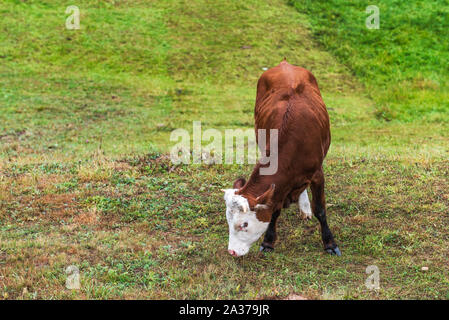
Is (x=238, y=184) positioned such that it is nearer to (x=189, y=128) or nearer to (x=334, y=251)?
(x=334, y=251)

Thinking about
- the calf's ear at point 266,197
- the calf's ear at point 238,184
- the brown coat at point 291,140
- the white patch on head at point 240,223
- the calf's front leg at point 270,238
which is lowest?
the calf's front leg at point 270,238

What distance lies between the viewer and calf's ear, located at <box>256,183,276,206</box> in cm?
630

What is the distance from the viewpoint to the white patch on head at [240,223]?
6.28m

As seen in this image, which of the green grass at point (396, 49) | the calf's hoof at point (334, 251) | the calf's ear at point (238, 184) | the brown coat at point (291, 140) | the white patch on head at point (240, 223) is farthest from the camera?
the green grass at point (396, 49)

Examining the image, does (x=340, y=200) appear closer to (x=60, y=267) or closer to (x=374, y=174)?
(x=374, y=174)

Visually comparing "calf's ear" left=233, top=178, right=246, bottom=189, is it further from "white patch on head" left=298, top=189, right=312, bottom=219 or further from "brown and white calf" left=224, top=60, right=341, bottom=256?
"white patch on head" left=298, top=189, right=312, bottom=219

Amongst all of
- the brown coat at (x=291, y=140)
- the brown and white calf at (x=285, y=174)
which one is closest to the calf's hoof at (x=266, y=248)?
the brown and white calf at (x=285, y=174)

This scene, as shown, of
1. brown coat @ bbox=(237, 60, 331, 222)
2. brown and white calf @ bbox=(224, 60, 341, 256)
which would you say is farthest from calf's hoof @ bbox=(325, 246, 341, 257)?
brown coat @ bbox=(237, 60, 331, 222)

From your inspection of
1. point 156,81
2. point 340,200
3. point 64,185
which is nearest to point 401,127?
point 340,200

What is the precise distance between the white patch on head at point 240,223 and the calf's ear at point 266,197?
0.56 ft

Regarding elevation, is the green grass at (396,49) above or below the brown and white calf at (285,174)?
above

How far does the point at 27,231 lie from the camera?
7.97 metres

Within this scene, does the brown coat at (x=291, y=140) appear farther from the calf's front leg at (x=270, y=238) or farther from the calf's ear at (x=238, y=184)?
the calf's front leg at (x=270, y=238)
